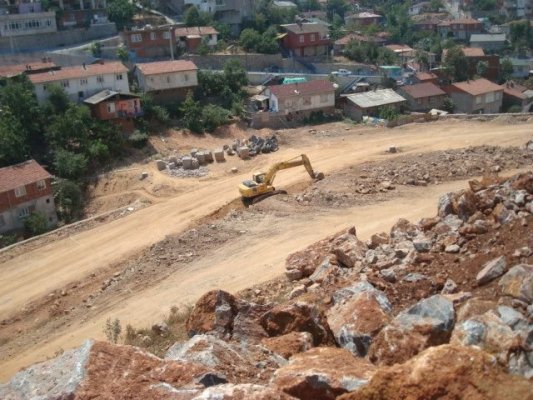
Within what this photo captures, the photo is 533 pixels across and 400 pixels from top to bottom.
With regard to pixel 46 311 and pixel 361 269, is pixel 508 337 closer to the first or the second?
pixel 361 269

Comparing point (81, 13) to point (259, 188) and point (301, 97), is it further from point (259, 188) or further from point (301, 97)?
point (259, 188)

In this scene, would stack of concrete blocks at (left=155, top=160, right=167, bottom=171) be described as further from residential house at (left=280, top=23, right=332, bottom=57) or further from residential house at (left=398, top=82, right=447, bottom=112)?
residential house at (left=280, top=23, right=332, bottom=57)

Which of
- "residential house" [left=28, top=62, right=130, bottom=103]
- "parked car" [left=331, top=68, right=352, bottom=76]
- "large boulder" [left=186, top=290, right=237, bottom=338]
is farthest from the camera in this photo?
"parked car" [left=331, top=68, right=352, bottom=76]

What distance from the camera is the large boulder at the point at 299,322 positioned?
888cm

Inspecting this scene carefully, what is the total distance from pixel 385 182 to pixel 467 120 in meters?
13.9

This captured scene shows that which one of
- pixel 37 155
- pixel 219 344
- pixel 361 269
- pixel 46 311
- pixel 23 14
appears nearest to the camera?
pixel 219 344

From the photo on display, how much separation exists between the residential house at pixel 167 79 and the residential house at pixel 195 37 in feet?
32.9

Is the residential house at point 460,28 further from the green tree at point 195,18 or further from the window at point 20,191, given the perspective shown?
the window at point 20,191

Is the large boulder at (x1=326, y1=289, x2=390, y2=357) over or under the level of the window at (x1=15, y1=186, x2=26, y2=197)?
over

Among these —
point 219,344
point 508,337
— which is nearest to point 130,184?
point 219,344

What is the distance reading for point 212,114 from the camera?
37312mm

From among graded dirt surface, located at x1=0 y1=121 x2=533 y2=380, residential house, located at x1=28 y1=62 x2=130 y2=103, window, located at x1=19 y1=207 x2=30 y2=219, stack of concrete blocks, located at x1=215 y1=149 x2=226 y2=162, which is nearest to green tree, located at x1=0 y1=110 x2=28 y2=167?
residential house, located at x1=28 y1=62 x2=130 y2=103

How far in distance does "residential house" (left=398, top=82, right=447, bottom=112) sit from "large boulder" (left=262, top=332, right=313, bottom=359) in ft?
118

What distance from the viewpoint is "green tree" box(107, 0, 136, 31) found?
54072mm
